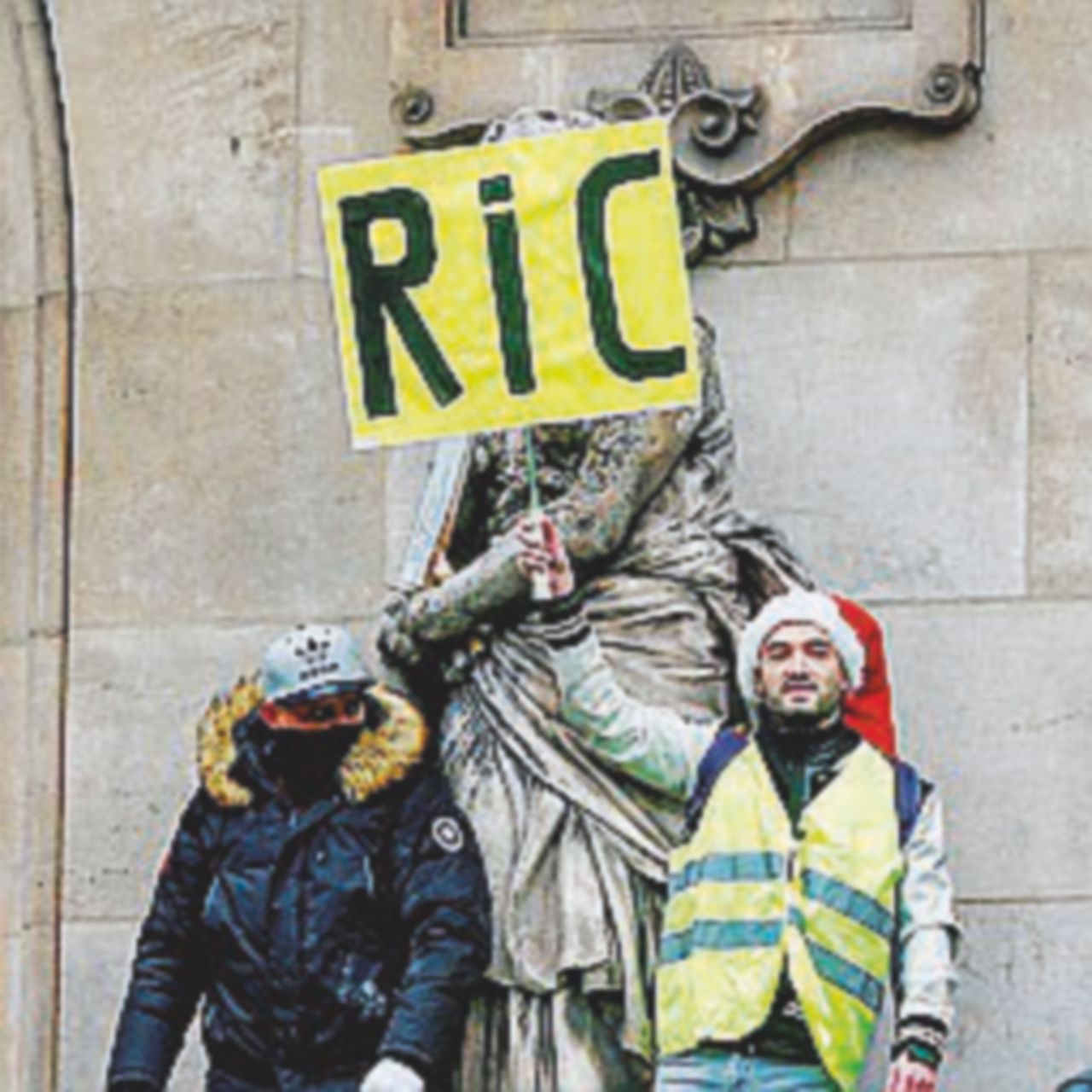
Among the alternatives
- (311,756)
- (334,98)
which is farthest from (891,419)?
(311,756)

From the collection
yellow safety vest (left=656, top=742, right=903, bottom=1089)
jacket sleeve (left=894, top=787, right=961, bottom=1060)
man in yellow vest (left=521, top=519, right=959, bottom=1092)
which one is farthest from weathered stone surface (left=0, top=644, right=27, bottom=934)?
jacket sleeve (left=894, top=787, right=961, bottom=1060)

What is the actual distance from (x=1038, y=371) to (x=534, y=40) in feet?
4.65

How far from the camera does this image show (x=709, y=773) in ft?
54.6

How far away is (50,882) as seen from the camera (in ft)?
59.5

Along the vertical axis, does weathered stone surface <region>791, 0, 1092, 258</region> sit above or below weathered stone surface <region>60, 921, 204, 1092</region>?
above

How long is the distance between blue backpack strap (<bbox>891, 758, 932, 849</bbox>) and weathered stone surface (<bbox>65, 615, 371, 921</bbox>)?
194 cm

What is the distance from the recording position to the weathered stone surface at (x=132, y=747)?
59.1 feet

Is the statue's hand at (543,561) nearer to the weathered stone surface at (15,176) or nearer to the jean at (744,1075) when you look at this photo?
the jean at (744,1075)

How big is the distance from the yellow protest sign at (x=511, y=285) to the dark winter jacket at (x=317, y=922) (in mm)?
736

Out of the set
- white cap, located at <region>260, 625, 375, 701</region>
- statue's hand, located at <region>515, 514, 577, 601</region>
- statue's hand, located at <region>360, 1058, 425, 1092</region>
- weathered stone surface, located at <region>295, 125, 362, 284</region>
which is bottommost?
statue's hand, located at <region>360, 1058, 425, 1092</region>

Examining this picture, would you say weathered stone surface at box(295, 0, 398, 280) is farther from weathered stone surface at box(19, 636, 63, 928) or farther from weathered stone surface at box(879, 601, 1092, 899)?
weathered stone surface at box(879, 601, 1092, 899)

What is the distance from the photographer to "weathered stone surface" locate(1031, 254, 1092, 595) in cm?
1756

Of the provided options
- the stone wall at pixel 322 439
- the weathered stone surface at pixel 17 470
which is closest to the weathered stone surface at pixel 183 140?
the stone wall at pixel 322 439

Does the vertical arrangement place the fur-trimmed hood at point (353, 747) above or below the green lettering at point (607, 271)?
below
